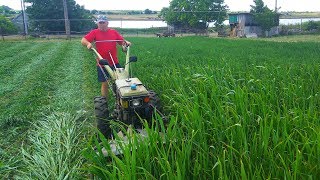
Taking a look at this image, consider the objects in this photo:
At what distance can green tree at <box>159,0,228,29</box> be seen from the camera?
49.1m

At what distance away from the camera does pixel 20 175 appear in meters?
3.51

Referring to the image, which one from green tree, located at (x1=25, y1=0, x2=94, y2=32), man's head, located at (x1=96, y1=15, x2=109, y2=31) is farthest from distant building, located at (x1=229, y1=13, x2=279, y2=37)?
man's head, located at (x1=96, y1=15, x2=109, y2=31)

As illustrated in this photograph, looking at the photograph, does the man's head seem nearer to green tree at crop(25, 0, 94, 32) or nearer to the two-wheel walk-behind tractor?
the two-wheel walk-behind tractor

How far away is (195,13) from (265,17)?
13.5 m

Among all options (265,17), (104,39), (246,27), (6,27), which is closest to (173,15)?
(246,27)

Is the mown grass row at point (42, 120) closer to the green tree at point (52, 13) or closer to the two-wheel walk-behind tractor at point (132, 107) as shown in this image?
the two-wheel walk-behind tractor at point (132, 107)

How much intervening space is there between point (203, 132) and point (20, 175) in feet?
6.68

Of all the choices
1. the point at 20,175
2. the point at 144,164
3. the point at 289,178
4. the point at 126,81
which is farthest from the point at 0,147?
the point at 289,178

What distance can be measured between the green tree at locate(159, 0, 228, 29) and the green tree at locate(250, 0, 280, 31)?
868 centimetres

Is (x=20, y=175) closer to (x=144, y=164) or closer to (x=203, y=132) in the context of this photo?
(x=144, y=164)

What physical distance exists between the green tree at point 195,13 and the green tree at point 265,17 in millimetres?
8678

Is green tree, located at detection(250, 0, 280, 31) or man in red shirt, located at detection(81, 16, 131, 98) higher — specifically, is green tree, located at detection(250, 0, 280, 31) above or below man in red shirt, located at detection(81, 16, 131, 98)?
above

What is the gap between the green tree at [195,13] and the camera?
4912 cm

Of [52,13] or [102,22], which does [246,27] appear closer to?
[52,13]
